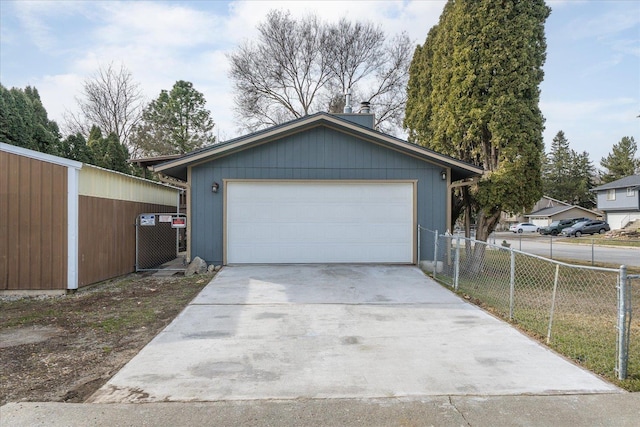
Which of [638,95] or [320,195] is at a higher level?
[638,95]

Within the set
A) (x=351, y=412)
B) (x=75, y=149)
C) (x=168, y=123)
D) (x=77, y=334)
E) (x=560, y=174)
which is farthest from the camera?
(x=560, y=174)

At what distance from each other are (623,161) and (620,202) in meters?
17.8

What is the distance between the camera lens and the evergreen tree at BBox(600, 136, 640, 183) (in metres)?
50.3

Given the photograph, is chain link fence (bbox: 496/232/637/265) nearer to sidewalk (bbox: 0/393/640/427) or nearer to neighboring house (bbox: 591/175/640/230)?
neighboring house (bbox: 591/175/640/230)

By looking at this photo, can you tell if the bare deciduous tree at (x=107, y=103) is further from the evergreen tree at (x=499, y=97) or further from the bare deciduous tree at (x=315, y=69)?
the evergreen tree at (x=499, y=97)

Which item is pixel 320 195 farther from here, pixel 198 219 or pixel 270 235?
pixel 198 219

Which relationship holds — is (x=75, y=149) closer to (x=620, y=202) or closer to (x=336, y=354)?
(x=336, y=354)

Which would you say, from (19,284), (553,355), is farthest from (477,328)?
(19,284)

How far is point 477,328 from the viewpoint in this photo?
545cm

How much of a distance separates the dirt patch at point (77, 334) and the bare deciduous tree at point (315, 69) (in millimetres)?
19697

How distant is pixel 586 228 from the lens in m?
35.7

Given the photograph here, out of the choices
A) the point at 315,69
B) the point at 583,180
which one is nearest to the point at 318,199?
the point at 315,69

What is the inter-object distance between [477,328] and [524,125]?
711 centimetres

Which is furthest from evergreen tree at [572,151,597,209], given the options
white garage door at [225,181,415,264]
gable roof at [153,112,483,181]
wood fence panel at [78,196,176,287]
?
wood fence panel at [78,196,176,287]
